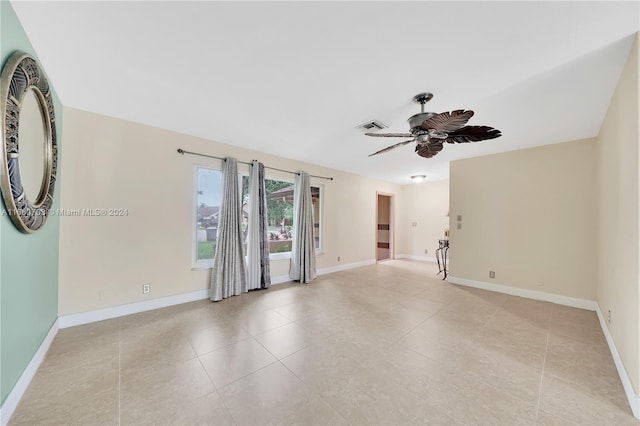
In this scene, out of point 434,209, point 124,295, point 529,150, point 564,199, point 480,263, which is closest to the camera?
point 124,295

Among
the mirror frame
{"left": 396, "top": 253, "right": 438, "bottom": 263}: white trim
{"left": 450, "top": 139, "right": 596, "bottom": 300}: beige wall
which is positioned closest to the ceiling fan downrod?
{"left": 450, "top": 139, "right": 596, "bottom": 300}: beige wall

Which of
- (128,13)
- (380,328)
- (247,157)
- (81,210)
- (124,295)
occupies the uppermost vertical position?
(128,13)

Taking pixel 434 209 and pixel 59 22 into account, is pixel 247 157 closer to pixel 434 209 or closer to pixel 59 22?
pixel 59 22

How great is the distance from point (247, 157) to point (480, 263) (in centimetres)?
474

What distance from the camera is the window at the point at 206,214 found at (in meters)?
3.63

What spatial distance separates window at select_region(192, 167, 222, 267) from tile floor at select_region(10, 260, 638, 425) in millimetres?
789

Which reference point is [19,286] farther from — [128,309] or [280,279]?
[280,279]

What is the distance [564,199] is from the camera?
11.9ft

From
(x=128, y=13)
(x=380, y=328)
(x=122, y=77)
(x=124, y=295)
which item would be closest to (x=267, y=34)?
(x=128, y=13)

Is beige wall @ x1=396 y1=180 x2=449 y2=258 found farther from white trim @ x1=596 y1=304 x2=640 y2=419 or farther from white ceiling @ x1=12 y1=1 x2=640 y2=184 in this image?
white trim @ x1=596 y1=304 x2=640 y2=419

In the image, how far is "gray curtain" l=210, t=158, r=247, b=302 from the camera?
11.8ft

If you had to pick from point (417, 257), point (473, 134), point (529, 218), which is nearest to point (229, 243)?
point (473, 134)

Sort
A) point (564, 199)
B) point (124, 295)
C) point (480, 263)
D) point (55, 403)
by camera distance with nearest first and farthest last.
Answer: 1. point (55, 403)
2. point (124, 295)
3. point (564, 199)
4. point (480, 263)

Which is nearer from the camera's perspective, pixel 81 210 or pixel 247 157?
pixel 81 210
